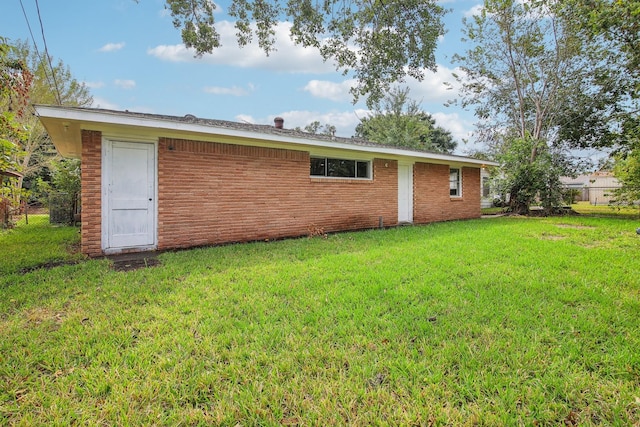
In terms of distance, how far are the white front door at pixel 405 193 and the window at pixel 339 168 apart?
5.32ft

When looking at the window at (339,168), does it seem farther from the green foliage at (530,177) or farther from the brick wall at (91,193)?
the green foliage at (530,177)

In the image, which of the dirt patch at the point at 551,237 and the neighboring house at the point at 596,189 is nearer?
the dirt patch at the point at 551,237

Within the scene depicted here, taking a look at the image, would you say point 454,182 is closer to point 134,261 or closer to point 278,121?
point 278,121

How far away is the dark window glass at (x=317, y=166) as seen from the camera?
9484 mm

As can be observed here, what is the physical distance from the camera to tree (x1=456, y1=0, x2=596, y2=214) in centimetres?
1462

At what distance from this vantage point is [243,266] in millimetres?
5449

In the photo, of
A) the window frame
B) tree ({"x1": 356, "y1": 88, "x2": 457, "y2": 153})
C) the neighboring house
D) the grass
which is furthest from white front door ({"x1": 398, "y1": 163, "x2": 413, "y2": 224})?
the neighboring house

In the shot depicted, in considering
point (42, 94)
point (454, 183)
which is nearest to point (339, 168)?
point (454, 183)

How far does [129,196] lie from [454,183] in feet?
40.5

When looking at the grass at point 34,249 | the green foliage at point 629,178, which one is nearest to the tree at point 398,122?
the green foliage at point 629,178

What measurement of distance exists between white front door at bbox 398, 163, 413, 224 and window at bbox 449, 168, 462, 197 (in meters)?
2.68

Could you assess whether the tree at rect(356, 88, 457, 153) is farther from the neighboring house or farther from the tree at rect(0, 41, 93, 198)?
the tree at rect(0, 41, 93, 198)

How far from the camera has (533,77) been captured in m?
16.0

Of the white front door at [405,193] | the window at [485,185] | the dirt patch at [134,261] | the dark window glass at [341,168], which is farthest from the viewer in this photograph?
the window at [485,185]
